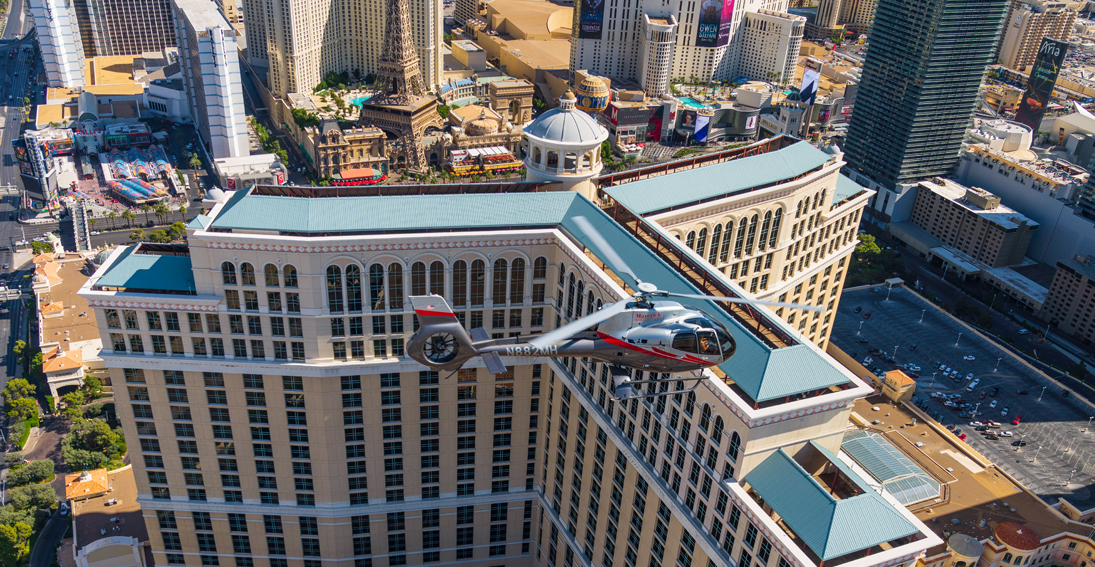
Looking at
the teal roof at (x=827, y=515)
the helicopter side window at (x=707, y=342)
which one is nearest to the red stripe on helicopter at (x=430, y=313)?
the helicopter side window at (x=707, y=342)

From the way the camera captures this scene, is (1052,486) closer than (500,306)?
No

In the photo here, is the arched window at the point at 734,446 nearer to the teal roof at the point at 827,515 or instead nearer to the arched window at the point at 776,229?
the teal roof at the point at 827,515

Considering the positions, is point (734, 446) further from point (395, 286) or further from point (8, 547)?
point (8, 547)

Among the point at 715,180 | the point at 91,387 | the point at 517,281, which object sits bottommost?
the point at 91,387

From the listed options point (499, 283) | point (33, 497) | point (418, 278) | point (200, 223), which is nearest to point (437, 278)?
point (418, 278)

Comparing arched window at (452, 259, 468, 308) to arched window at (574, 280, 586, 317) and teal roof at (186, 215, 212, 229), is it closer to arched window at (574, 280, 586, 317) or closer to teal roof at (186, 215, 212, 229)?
arched window at (574, 280, 586, 317)

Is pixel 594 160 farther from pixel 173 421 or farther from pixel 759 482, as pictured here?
pixel 173 421

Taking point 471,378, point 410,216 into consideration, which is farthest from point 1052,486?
point 410,216
